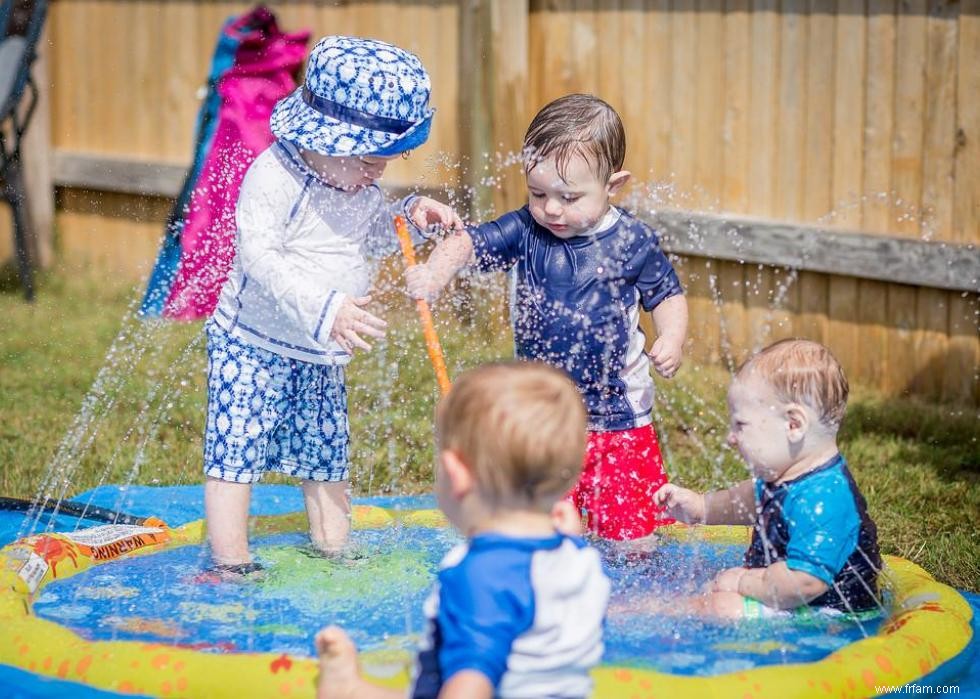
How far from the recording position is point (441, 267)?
11.4 ft

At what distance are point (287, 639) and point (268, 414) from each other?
2.14ft

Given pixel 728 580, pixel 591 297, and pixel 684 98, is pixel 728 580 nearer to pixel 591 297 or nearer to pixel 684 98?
pixel 591 297

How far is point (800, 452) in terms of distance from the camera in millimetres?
2980

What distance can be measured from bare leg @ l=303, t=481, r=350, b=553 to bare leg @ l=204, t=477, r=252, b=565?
0.81ft

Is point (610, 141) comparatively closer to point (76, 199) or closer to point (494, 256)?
point (494, 256)

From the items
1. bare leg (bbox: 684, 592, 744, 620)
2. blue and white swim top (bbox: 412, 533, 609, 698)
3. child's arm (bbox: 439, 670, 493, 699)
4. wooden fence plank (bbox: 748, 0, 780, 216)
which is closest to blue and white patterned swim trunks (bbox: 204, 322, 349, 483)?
bare leg (bbox: 684, 592, 744, 620)

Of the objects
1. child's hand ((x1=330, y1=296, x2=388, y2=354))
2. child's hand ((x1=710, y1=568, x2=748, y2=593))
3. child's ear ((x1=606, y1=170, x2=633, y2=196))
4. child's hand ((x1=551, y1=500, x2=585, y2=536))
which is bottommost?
child's hand ((x1=710, y1=568, x2=748, y2=593))

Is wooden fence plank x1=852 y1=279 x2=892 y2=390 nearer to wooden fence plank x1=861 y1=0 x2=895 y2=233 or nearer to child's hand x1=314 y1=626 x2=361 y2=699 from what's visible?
wooden fence plank x1=861 y1=0 x2=895 y2=233

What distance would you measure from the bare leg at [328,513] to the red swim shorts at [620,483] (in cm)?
58

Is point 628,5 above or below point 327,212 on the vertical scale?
above

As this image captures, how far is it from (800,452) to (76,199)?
624 cm

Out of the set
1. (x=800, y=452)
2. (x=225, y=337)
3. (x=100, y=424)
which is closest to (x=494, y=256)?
(x=225, y=337)

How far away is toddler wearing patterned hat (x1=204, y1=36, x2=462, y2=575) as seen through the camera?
325cm

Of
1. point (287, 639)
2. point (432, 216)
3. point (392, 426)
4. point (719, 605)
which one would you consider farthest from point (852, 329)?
point (287, 639)
